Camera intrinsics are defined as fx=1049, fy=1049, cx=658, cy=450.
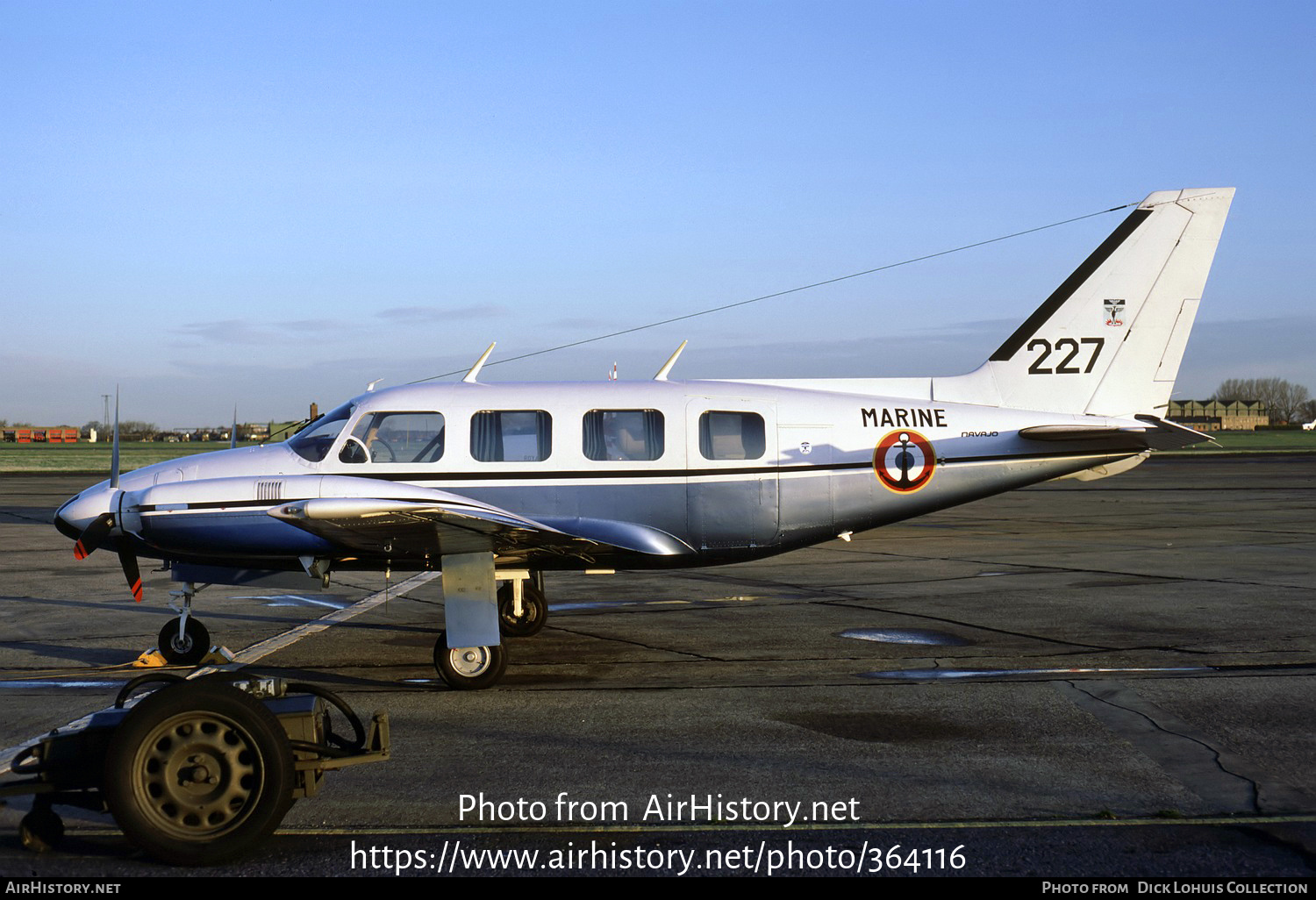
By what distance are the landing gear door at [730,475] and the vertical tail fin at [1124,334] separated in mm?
2793

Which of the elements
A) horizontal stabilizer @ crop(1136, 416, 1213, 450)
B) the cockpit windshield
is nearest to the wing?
the cockpit windshield

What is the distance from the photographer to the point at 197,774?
5.22 m

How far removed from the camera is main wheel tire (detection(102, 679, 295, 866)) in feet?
16.8

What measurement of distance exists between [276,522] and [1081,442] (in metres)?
9.00

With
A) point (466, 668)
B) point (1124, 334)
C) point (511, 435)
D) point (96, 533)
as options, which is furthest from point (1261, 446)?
point (96, 533)

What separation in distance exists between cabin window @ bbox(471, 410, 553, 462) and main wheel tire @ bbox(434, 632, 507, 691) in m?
2.22

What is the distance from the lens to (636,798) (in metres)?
6.37

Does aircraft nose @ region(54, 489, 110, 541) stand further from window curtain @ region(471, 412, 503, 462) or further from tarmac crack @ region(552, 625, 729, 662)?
tarmac crack @ region(552, 625, 729, 662)

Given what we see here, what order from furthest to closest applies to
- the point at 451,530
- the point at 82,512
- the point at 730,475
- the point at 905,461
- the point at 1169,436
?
the point at 1169,436, the point at 905,461, the point at 730,475, the point at 82,512, the point at 451,530

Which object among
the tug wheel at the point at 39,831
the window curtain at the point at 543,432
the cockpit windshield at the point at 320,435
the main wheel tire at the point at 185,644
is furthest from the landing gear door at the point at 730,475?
the tug wheel at the point at 39,831

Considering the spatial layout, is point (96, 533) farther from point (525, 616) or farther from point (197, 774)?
point (197, 774)

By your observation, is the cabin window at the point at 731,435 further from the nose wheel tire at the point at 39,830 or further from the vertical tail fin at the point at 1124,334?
the nose wheel tire at the point at 39,830

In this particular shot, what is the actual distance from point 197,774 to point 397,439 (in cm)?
624
